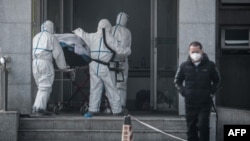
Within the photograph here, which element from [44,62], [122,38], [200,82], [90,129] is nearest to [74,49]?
[44,62]

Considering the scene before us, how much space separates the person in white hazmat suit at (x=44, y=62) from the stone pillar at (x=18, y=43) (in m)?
0.18

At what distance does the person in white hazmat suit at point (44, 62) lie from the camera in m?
14.8

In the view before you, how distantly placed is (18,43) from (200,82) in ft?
13.8

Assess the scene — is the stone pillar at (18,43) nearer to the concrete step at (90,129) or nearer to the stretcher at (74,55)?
the concrete step at (90,129)

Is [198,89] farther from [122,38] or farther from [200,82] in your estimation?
[122,38]

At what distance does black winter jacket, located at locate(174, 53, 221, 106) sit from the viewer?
1262 centimetres

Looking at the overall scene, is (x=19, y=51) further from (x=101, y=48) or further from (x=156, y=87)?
(x=156, y=87)

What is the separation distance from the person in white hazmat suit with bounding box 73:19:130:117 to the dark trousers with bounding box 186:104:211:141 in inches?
117

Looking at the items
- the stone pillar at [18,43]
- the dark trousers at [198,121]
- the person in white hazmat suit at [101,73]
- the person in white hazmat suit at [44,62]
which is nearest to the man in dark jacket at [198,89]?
the dark trousers at [198,121]

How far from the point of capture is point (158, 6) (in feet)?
56.1

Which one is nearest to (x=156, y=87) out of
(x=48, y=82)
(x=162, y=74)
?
(x=162, y=74)

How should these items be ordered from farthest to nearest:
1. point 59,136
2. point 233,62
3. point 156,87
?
point 233,62 → point 156,87 → point 59,136

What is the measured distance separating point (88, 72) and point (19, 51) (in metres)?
1.84

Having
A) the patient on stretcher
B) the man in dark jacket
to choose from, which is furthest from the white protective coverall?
the man in dark jacket
